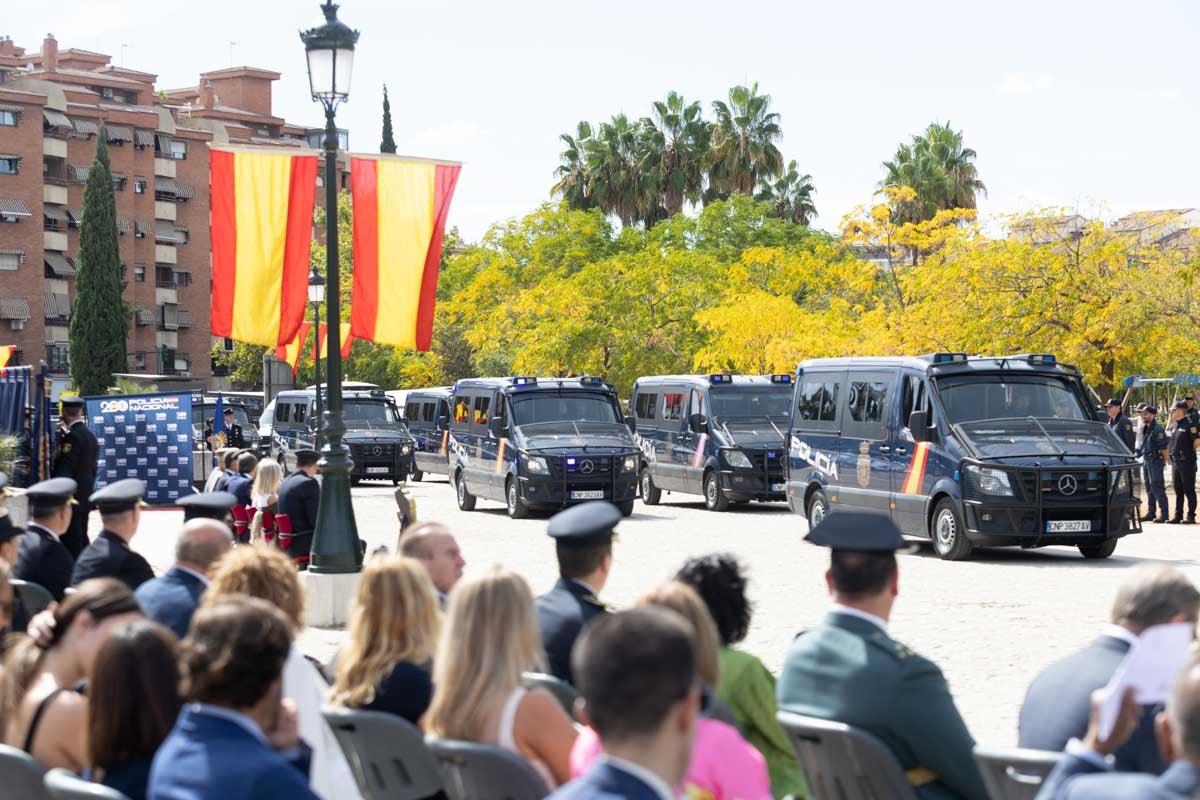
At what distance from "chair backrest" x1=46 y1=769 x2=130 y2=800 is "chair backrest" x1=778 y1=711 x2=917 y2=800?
73.8 inches

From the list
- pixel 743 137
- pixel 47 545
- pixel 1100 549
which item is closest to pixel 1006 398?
pixel 1100 549

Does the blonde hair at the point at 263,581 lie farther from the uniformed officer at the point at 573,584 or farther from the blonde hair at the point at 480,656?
the blonde hair at the point at 480,656

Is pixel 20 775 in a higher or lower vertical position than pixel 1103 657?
lower

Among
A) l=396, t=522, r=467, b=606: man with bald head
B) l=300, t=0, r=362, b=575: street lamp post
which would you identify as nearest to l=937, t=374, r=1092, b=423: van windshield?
l=300, t=0, r=362, b=575: street lamp post

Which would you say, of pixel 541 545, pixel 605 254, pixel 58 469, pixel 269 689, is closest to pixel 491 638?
pixel 269 689

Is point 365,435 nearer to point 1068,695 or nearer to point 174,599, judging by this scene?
point 174,599

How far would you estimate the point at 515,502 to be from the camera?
2753cm

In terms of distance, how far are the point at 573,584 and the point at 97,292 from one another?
8705cm

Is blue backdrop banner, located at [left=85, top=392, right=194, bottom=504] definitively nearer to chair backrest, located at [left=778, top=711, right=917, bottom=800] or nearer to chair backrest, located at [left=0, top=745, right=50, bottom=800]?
chair backrest, located at [left=0, top=745, right=50, bottom=800]

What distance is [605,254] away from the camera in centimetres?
6612

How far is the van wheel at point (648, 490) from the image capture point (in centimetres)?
3166

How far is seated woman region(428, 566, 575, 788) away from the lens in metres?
4.64

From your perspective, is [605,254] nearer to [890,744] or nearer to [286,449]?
[286,449]

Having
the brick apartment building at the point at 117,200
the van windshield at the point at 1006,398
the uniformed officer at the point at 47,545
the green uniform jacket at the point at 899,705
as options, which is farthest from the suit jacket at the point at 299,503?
the brick apartment building at the point at 117,200
